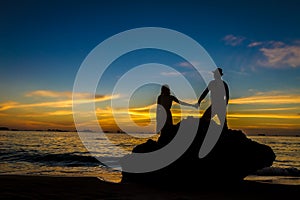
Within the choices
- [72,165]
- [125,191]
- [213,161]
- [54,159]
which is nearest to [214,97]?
[213,161]

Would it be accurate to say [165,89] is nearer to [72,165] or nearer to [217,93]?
[217,93]

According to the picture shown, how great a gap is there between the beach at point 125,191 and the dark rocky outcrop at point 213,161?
35 centimetres

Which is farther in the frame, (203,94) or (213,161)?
(203,94)

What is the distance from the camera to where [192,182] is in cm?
1033

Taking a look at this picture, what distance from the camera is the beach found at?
840cm

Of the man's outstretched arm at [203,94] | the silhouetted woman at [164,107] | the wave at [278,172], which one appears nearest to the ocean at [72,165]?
the wave at [278,172]

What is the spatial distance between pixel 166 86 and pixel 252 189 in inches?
205

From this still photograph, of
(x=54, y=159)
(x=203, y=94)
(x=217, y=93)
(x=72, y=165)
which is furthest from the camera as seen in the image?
(x=54, y=159)

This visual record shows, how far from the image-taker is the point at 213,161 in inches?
418

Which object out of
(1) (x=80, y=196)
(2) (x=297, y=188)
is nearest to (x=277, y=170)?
(2) (x=297, y=188)

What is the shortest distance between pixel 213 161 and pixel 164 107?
304cm

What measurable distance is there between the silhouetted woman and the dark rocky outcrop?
22.1 inches

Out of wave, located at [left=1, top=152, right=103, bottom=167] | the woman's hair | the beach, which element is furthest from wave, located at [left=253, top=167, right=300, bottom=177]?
wave, located at [left=1, top=152, right=103, bottom=167]

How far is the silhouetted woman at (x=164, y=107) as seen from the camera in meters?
12.1
